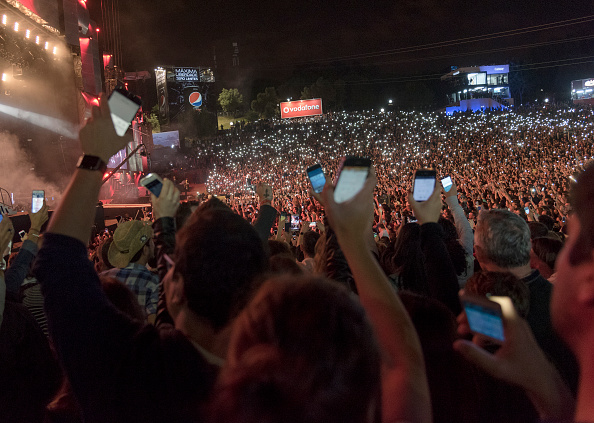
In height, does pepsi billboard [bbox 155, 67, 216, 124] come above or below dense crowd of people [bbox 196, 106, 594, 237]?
above

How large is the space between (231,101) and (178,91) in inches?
703

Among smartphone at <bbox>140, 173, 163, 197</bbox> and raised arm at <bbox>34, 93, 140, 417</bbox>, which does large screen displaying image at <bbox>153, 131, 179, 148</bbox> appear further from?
raised arm at <bbox>34, 93, 140, 417</bbox>

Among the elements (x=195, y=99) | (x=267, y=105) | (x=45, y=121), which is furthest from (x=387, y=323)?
(x=267, y=105)

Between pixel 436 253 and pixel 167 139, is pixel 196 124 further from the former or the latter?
pixel 436 253

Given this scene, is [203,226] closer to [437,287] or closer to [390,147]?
[437,287]

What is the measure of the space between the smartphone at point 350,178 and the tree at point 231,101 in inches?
3192

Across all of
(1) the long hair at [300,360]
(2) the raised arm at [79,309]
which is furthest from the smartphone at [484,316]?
(2) the raised arm at [79,309]

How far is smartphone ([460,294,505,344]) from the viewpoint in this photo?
1.21 meters

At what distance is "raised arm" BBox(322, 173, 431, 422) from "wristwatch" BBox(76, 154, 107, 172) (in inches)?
30.0

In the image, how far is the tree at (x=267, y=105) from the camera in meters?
72.4

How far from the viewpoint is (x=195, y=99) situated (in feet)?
208

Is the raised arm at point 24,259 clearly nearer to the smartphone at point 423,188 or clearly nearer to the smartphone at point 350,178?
the smartphone at point 350,178

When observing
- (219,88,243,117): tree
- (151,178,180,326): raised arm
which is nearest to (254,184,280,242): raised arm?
(151,178,180,326): raised arm

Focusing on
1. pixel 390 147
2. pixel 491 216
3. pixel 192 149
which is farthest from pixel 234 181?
pixel 491 216
